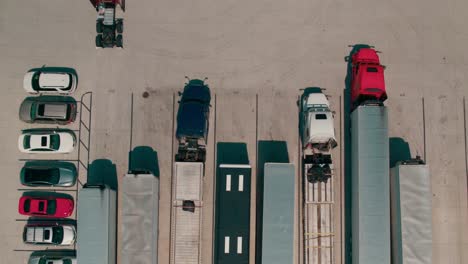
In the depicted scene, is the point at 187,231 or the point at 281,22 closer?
the point at 187,231

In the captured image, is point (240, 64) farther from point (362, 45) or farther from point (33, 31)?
point (33, 31)

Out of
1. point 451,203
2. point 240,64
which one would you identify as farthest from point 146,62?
point 451,203

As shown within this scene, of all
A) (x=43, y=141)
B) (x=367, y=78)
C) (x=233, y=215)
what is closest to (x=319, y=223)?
(x=233, y=215)

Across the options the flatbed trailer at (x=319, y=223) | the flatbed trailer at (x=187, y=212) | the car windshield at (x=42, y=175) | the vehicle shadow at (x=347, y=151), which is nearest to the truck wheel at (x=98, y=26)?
the car windshield at (x=42, y=175)

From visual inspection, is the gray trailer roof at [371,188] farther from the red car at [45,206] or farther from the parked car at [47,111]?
the parked car at [47,111]

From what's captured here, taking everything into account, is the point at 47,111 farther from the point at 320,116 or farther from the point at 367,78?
the point at 367,78

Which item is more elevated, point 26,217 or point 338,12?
point 338,12
